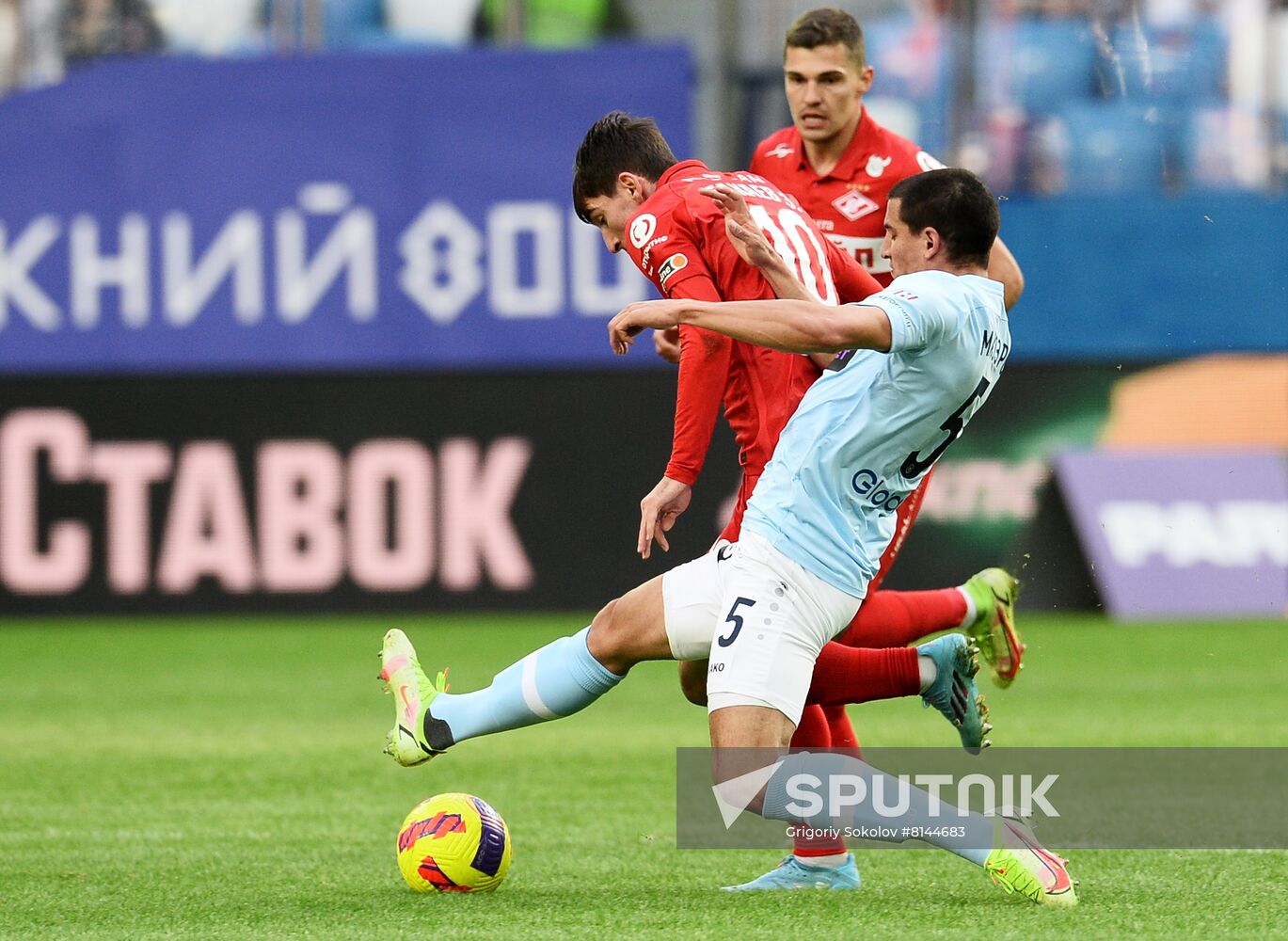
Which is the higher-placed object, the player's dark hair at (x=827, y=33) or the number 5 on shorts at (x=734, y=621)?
the player's dark hair at (x=827, y=33)

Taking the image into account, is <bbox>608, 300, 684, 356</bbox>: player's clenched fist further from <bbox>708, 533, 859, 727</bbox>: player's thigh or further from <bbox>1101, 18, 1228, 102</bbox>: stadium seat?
<bbox>1101, 18, 1228, 102</bbox>: stadium seat

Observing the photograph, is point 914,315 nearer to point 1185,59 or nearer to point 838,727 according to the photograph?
point 838,727

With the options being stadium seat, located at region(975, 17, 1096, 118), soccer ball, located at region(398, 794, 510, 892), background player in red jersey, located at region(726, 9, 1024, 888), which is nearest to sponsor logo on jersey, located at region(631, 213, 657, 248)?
background player in red jersey, located at region(726, 9, 1024, 888)

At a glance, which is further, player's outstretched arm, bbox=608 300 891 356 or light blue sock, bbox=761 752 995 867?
light blue sock, bbox=761 752 995 867

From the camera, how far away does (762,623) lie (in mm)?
4691

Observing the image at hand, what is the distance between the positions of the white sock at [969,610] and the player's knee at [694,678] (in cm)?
81

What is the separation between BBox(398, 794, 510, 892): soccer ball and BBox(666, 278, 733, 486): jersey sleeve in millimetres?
993

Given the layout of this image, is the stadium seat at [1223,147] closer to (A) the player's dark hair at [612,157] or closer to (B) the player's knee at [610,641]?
(A) the player's dark hair at [612,157]

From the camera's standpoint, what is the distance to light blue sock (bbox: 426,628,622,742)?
506 centimetres

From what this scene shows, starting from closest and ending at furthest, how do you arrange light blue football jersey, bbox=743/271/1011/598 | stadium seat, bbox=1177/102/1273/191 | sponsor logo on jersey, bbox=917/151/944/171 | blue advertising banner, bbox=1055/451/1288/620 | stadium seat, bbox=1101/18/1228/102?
light blue football jersey, bbox=743/271/1011/598, sponsor logo on jersey, bbox=917/151/944/171, blue advertising banner, bbox=1055/451/1288/620, stadium seat, bbox=1101/18/1228/102, stadium seat, bbox=1177/102/1273/191

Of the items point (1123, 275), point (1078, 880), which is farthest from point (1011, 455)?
point (1078, 880)

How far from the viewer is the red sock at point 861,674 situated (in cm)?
511

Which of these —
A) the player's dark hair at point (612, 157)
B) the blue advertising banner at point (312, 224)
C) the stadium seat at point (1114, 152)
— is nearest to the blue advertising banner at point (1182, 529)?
the stadium seat at point (1114, 152)

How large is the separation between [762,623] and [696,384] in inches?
26.6
